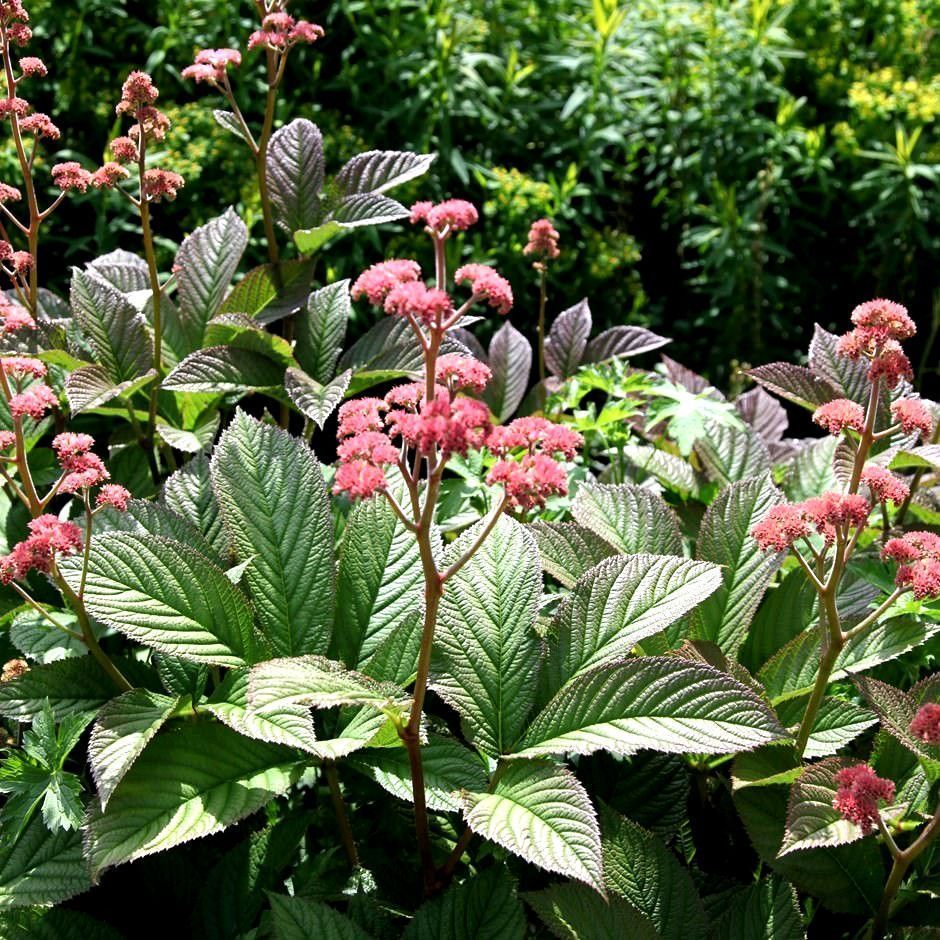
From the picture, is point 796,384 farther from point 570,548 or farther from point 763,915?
point 763,915

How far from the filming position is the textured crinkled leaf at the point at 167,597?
4.34 ft

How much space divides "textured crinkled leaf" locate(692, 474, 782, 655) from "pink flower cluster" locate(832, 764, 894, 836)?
0.44 meters

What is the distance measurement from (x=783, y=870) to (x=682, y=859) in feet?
0.75

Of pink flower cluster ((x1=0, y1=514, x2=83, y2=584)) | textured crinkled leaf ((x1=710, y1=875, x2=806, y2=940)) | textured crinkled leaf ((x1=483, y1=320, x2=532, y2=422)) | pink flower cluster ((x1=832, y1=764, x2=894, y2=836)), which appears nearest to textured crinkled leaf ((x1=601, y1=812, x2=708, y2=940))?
textured crinkled leaf ((x1=710, y1=875, x2=806, y2=940))

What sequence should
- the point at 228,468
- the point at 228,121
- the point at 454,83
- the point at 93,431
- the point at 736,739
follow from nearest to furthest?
the point at 736,739 < the point at 228,468 < the point at 228,121 < the point at 93,431 < the point at 454,83

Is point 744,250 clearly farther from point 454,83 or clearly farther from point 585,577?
point 585,577

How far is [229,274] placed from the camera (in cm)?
195

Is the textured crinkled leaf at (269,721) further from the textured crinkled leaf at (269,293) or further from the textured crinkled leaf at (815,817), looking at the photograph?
the textured crinkled leaf at (269,293)

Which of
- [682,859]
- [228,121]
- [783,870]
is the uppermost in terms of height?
[228,121]

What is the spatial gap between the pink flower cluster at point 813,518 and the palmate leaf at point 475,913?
0.50 m

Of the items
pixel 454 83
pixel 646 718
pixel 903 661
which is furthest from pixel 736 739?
pixel 454 83

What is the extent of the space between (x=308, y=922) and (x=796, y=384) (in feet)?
3.91

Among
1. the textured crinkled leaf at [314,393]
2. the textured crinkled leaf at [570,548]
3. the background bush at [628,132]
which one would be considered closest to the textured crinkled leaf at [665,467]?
the textured crinkled leaf at [570,548]

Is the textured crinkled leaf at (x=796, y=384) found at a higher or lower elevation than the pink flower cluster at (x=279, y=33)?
lower
